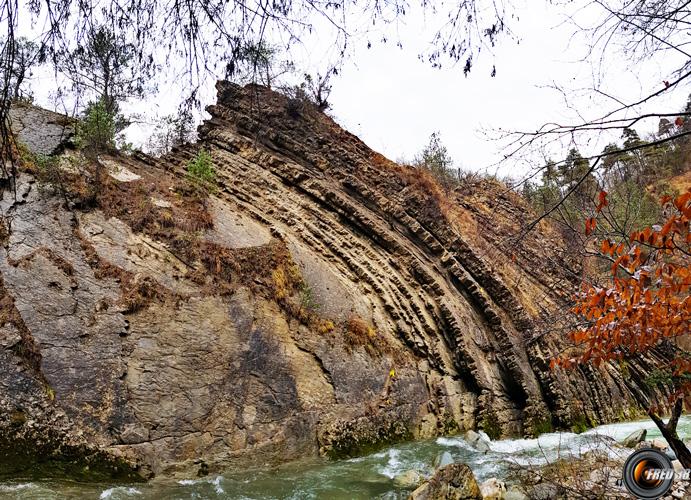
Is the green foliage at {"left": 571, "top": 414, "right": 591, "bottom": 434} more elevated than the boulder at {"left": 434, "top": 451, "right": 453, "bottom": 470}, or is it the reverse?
the boulder at {"left": 434, "top": 451, "right": 453, "bottom": 470}

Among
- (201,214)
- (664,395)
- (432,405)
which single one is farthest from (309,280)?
(664,395)

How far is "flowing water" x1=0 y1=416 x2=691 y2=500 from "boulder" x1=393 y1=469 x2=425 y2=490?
113mm

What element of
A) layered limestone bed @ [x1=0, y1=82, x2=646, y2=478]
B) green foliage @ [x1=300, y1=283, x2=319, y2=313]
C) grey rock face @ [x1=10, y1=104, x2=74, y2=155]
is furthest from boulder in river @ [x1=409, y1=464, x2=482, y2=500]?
grey rock face @ [x1=10, y1=104, x2=74, y2=155]

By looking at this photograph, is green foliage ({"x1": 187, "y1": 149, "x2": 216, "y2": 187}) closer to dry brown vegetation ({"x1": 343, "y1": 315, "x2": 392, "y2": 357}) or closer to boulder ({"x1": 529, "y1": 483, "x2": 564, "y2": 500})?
dry brown vegetation ({"x1": 343, "y1": 315, "x2": 392, "y2": 357})

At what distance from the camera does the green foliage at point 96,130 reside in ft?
37.4

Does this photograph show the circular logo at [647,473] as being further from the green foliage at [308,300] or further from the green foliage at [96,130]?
the green foliage at [96,130]

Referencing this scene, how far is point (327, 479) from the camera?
7.06 m

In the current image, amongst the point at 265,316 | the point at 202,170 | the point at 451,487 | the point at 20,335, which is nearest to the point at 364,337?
the point at 265,316

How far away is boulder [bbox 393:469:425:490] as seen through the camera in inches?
264

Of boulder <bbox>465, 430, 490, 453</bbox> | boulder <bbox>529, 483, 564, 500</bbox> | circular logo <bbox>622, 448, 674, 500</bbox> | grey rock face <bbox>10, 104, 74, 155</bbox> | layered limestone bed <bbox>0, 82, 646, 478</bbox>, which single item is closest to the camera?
circular logo <bbox>622, 448, 674, 500</bbox>

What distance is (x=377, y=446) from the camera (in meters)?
8.61

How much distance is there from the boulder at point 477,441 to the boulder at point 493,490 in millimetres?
Answer: 2754

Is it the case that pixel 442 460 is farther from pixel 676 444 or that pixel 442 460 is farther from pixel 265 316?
pixel 265 316

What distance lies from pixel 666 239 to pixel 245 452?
623cm
